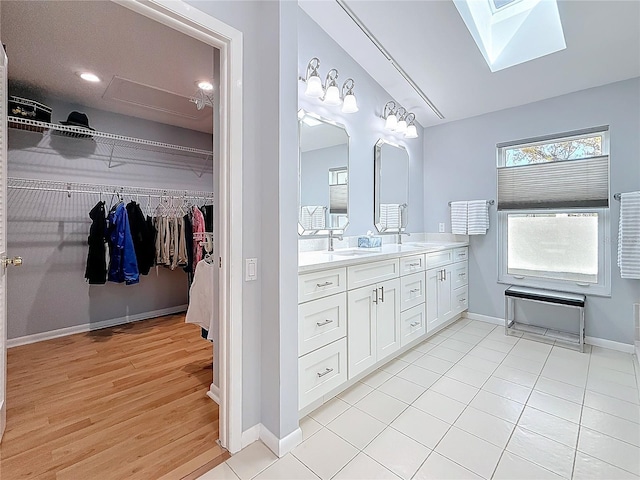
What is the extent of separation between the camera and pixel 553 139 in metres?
3.12

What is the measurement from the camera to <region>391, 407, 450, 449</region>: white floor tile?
1.67 meters

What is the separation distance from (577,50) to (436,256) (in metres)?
2.06

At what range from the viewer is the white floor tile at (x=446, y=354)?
8.75 ft

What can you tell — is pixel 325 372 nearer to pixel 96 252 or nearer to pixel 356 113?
pixel 356 113

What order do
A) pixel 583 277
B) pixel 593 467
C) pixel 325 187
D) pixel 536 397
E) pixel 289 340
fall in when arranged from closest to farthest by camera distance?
pixel 593 467
pixel 289 340
pixel 536 397
pixel 325 187
pixel 583 277

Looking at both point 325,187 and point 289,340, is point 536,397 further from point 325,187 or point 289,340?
point 325,187

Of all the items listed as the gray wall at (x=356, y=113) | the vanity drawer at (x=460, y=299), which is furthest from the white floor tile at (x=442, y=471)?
the vanity drawer at (x=460, y=299)

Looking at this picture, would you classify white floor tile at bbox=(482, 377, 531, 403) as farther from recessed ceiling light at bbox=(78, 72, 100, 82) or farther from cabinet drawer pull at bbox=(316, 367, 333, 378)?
recessed ceiling light at bbox=(78, 72, 100, 82)

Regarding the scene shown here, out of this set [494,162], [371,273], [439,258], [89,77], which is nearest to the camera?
[371,273]

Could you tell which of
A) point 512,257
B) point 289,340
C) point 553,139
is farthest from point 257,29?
point 512,257

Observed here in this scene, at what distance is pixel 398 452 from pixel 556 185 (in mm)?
3078

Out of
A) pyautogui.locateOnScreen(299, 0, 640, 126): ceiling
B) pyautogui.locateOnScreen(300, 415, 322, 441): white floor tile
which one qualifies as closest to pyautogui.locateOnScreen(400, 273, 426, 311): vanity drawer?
pyautogui.locateOnScreen(300, 415, 322, 441): white floor tile

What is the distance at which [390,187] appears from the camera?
3.38 meters

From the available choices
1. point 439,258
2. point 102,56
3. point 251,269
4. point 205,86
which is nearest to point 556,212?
point 439,258
